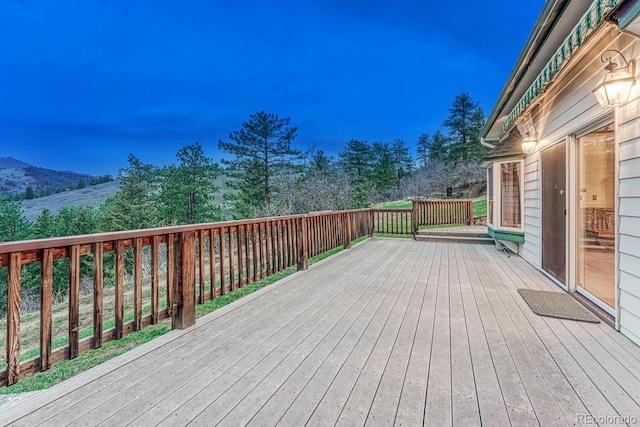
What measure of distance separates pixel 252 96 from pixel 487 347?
164ft

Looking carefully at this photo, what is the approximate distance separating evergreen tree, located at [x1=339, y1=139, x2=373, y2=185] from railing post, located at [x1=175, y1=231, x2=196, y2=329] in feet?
79.9

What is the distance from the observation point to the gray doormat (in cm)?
264

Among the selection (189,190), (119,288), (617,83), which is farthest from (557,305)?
(189,190)

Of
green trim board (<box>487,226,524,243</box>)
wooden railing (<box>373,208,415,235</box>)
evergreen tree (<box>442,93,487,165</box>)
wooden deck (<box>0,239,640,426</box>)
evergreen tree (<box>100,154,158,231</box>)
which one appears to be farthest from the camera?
evergreen tree (<box>442,93,487,165</box>)

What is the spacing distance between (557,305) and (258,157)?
58.1 ft

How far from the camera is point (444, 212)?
407 inches

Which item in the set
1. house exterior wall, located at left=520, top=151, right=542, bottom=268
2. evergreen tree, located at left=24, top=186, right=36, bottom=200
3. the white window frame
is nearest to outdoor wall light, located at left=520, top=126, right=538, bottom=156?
house exterior wall, located at left=520, top=151, right=542, bottom=268

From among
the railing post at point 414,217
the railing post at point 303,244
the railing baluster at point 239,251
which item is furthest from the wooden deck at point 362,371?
the railing post at point 414,217

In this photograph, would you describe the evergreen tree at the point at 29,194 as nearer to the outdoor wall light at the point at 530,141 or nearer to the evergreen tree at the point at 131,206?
the evergreen tree at the point at 131,206

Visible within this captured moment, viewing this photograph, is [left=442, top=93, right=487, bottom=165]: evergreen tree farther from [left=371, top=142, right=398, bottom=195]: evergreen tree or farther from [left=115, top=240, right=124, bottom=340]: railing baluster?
[left=115, top=240, right=124, bottom=340]: railing baluster

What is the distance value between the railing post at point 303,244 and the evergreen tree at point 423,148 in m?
32.1

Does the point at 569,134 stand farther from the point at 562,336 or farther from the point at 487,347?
the point at 487,347

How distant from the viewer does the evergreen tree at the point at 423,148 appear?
3376cm

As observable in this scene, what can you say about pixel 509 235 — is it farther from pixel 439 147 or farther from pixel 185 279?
pixel 439 147
